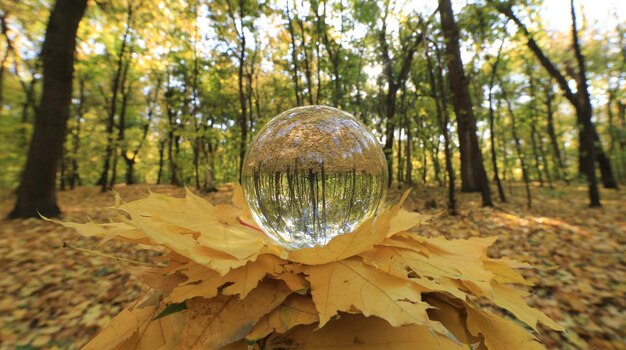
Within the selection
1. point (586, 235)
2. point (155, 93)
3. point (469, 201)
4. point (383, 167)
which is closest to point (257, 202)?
point (383, 167)

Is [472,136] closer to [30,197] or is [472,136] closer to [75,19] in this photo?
[75,19]

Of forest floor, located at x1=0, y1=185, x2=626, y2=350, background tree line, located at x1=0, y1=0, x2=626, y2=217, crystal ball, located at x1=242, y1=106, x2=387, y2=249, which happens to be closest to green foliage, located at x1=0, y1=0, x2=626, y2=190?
background tree line, located at x1=0, y1=0, x2=626, y2=217

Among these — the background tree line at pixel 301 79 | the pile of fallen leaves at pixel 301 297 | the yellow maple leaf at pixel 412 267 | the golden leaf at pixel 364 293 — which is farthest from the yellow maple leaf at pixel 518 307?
the background tree line at pixel 301 79

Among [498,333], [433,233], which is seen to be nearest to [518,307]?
[498,333]

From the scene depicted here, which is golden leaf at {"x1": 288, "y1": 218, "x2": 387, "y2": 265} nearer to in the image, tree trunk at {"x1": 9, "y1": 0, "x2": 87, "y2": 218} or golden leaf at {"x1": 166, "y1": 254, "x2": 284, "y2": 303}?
golden leaf at {"x1": 166, "y1": 254, "x2": 284, "y2": 303}

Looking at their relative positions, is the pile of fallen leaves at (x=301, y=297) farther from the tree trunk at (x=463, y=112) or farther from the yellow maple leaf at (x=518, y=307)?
the tree trunk at (x=463, y=112)
